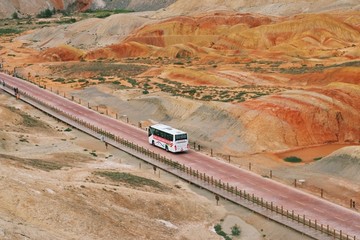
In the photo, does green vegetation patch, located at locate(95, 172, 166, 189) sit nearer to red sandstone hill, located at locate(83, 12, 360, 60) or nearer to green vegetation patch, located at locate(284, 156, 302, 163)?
green vegetation patch, located at locate(284, 156, 302, 163)

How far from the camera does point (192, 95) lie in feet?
278

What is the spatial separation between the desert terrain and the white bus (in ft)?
11.8

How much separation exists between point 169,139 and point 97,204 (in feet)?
71.6

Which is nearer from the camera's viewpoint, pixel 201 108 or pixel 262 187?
pixel 262 187

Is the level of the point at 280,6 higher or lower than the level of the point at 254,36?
higher

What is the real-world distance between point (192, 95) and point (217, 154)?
26.9 metres

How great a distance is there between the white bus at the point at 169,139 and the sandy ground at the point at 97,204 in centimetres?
344

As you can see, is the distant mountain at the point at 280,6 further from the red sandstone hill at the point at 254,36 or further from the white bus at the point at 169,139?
the white bus at the point at 169,139

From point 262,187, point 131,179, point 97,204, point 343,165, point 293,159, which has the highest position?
point 97,204

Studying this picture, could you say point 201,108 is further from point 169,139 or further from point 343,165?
point 343,165

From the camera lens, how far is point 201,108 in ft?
233

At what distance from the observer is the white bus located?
57156 millimetres

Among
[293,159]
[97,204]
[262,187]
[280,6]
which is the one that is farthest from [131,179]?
[280,6]

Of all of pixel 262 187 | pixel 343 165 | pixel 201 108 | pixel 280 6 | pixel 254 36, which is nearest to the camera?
pixel 262 187
